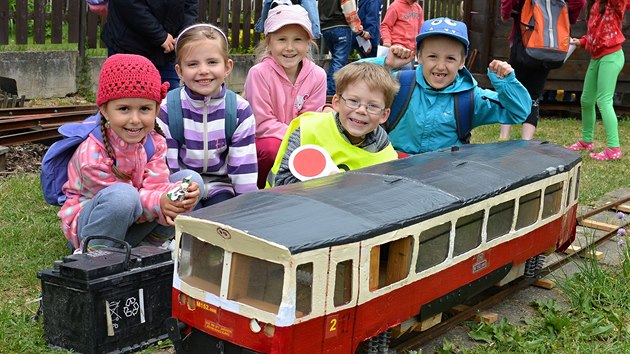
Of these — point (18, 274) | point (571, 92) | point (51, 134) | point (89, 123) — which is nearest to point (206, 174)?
point (89, 123)

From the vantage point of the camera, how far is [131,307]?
A: 411 cm

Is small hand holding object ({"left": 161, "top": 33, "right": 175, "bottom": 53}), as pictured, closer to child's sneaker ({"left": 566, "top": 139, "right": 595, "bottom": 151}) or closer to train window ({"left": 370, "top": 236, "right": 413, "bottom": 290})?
train window ({"left": 370, "top": 236, "right": 413, "bottom": 290})

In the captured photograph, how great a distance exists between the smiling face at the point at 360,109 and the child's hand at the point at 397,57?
1.22 m

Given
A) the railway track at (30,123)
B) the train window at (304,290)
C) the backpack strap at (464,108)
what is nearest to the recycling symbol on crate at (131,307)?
the train window at (304,290)

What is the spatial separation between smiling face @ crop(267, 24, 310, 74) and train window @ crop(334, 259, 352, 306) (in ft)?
9.22

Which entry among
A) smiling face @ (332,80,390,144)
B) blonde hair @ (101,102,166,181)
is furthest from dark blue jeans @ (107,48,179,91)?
smiling face @ (332,80,390,144)

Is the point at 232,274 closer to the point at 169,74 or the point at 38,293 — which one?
the point at 38,293

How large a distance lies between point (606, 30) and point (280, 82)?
196 inches

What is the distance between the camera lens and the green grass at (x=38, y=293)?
4309 mm

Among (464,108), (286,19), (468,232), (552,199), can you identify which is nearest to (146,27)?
(286,19)

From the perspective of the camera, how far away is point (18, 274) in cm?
498

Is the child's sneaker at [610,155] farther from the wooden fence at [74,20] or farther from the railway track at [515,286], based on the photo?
the wooden fence at [74,20]

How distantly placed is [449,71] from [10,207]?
319cm

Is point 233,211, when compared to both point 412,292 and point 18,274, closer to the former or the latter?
point 412,292
